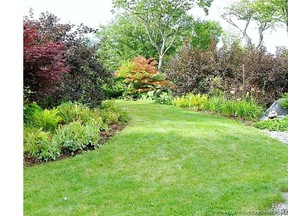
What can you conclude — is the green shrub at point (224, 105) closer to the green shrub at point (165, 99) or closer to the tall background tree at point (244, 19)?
the green shrub at point (165, 99)

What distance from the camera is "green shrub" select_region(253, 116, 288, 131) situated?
6.39 m

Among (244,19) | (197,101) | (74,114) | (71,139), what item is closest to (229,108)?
(197,101)

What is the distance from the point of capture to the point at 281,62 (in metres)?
8.59

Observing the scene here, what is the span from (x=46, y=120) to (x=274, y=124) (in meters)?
3.96

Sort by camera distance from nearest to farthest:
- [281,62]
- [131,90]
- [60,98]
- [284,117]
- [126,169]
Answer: [126,169] → [60,98] → [284,117] → [281,62] → [131,90]

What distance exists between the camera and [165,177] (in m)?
3.50

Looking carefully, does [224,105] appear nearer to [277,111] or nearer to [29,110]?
[277,111]

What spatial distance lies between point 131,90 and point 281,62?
4934 millimetres

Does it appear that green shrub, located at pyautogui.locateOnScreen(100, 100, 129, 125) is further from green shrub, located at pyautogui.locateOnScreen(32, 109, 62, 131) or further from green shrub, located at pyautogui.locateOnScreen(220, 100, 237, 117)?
green shrub, located at pyautogui.locateOnScreen(220, 100, 237, 117)

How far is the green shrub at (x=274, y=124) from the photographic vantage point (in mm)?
6387

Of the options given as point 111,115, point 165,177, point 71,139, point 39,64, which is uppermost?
point 39,64

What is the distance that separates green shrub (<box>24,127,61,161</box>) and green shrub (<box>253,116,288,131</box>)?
3889 mm
